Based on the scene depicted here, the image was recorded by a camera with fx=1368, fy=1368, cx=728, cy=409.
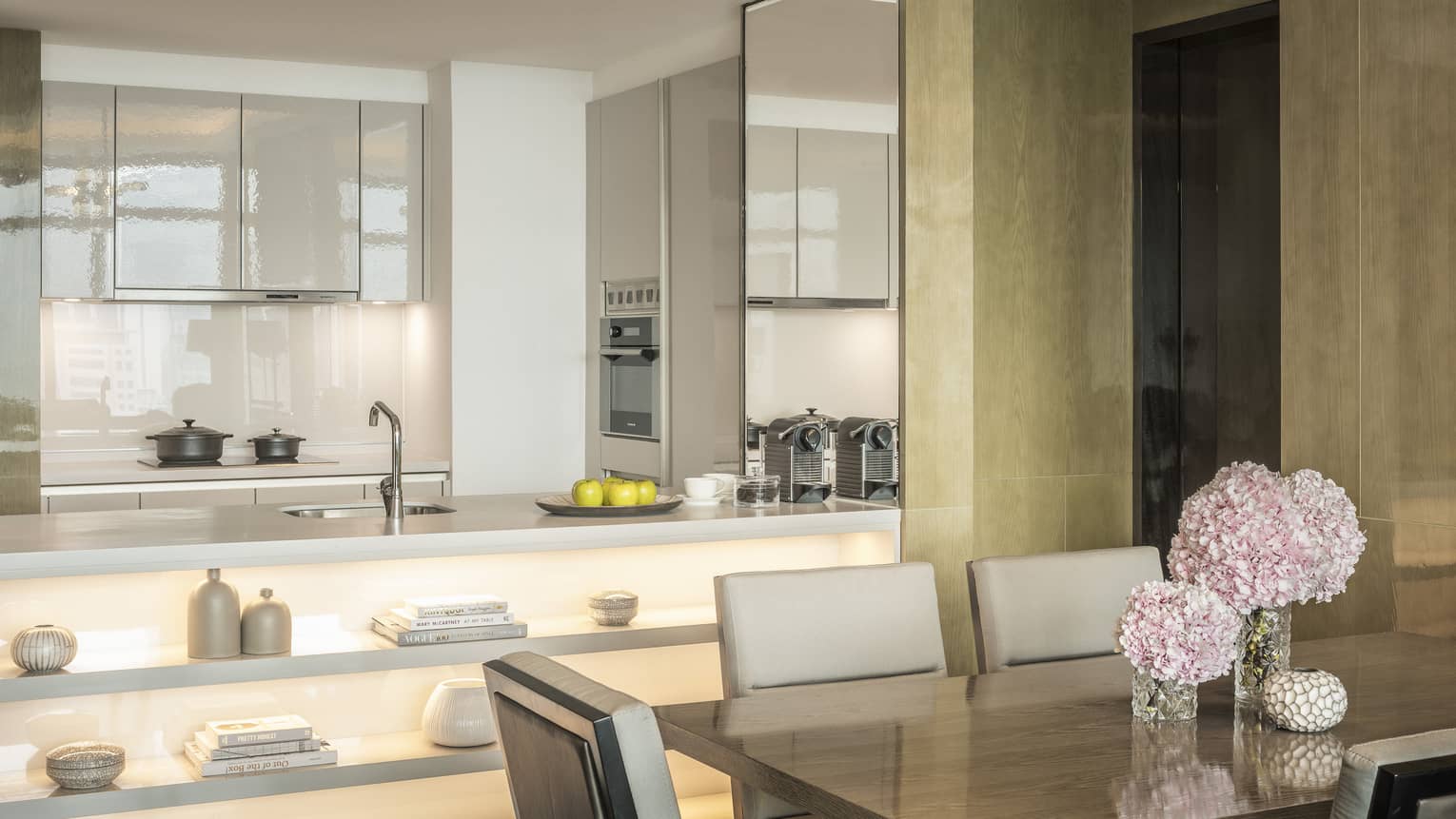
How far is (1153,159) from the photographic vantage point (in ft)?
16.0

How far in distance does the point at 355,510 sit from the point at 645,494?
1087 mm

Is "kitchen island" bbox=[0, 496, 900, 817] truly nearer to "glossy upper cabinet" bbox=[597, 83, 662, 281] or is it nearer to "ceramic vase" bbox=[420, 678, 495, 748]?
"ceramic vase" bbox=[420, 678, 495, 748]

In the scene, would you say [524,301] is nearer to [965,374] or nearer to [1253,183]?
[965,374]

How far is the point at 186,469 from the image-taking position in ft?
16.8

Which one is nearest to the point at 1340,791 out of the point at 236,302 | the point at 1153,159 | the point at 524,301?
the point at 1153,159

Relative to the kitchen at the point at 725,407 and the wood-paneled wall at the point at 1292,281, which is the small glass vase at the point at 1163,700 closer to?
the kitchen at the point at 725,407

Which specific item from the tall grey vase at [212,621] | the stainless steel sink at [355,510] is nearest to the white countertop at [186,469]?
the stainless steel sink at [355,510]

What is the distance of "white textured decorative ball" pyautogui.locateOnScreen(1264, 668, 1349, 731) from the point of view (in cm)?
208

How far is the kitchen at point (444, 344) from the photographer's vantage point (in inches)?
129

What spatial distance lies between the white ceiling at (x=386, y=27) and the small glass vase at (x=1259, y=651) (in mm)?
2966

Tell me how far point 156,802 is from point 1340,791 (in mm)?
2332

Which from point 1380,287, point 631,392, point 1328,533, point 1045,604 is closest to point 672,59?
point 631,392

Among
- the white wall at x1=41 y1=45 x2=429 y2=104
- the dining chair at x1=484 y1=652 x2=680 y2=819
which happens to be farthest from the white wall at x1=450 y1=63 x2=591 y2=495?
the dining chair at x1=484 y1=652 x2=680 y2=819

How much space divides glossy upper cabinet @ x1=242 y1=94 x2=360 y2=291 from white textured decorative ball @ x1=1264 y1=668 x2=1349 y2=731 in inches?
169
